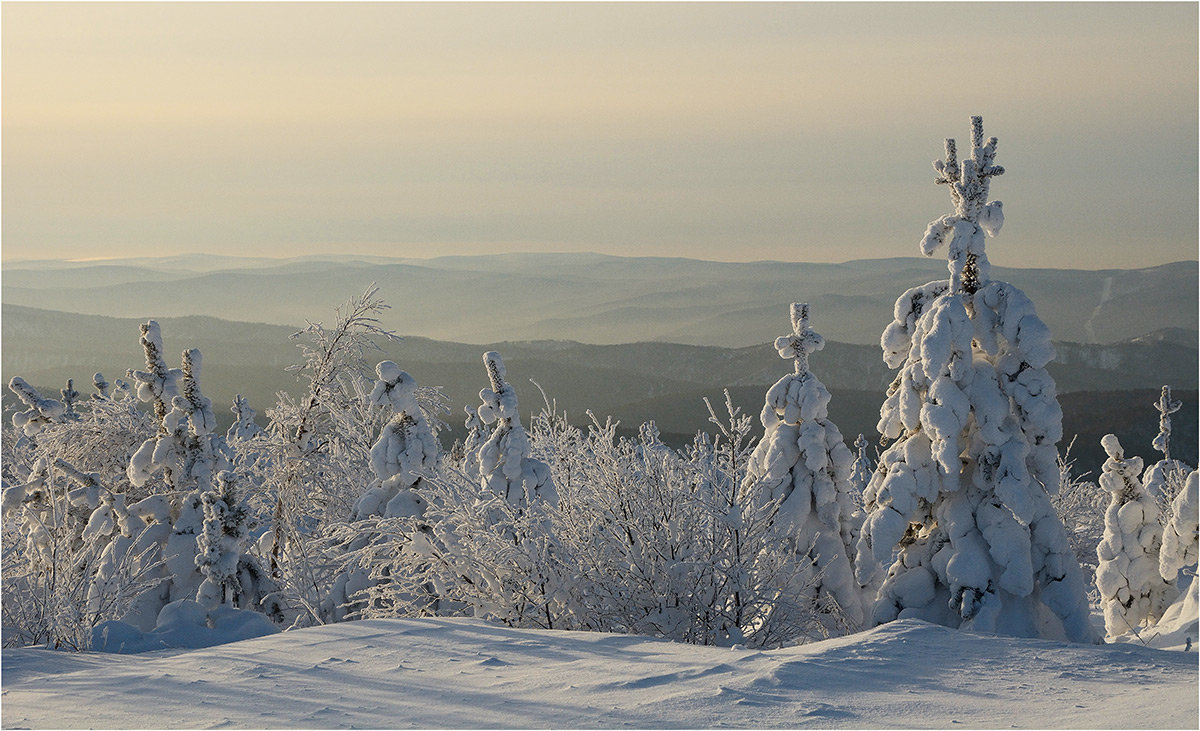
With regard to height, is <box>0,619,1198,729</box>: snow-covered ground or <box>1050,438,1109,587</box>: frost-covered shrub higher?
<box>0,619,1198,729</box>: snow-covered ground

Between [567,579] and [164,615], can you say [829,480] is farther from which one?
[164,615]

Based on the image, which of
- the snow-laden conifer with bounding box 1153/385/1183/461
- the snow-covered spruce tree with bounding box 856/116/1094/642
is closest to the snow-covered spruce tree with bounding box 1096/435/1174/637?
the snow-laden conifer with bounding box 1153/385/1183/461

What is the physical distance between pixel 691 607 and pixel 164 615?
630cm

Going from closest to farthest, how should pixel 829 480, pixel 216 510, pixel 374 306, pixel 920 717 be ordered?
pixel 920 717
pixel 216 510
pixel 829 480
pixel 374 306

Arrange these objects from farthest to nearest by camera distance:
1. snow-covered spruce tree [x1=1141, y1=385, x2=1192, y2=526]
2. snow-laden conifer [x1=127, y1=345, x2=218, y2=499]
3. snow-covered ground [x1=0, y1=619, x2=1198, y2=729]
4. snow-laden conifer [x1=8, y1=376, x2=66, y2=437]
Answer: snow-laden conifer [x1=8, y1=376, x2=66, y2=437] → snow-covered spruce tree [x1=1141, y1=385, x2=1192, y2=526] → snow-laden conifer [x1=127, y1=345, x2=218, y2=499] → snow-covered ground [x1=0, y1=619, x2=1198, y2=729]

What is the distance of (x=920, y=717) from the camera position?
6.58 m

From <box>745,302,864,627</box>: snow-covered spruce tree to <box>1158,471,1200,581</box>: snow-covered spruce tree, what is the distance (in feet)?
14.4

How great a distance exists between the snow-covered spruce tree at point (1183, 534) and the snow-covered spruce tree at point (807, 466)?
4399 mm

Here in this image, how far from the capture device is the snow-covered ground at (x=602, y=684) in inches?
261

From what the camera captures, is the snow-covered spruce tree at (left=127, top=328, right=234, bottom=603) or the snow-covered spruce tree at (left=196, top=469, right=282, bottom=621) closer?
the snow-covered spruce tree at (left=196, top=469, right=282, bottom=621)

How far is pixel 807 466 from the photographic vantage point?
14344 mm

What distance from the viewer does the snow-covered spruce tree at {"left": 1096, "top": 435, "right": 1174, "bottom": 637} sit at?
1620 centimetres

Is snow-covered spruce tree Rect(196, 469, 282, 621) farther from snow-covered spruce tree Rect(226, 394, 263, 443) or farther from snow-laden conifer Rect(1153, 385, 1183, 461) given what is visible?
snow-covered spruce tree Rect(226, 394, 263, 443)

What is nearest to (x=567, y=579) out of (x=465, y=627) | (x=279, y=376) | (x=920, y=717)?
(x=465, y=627)
